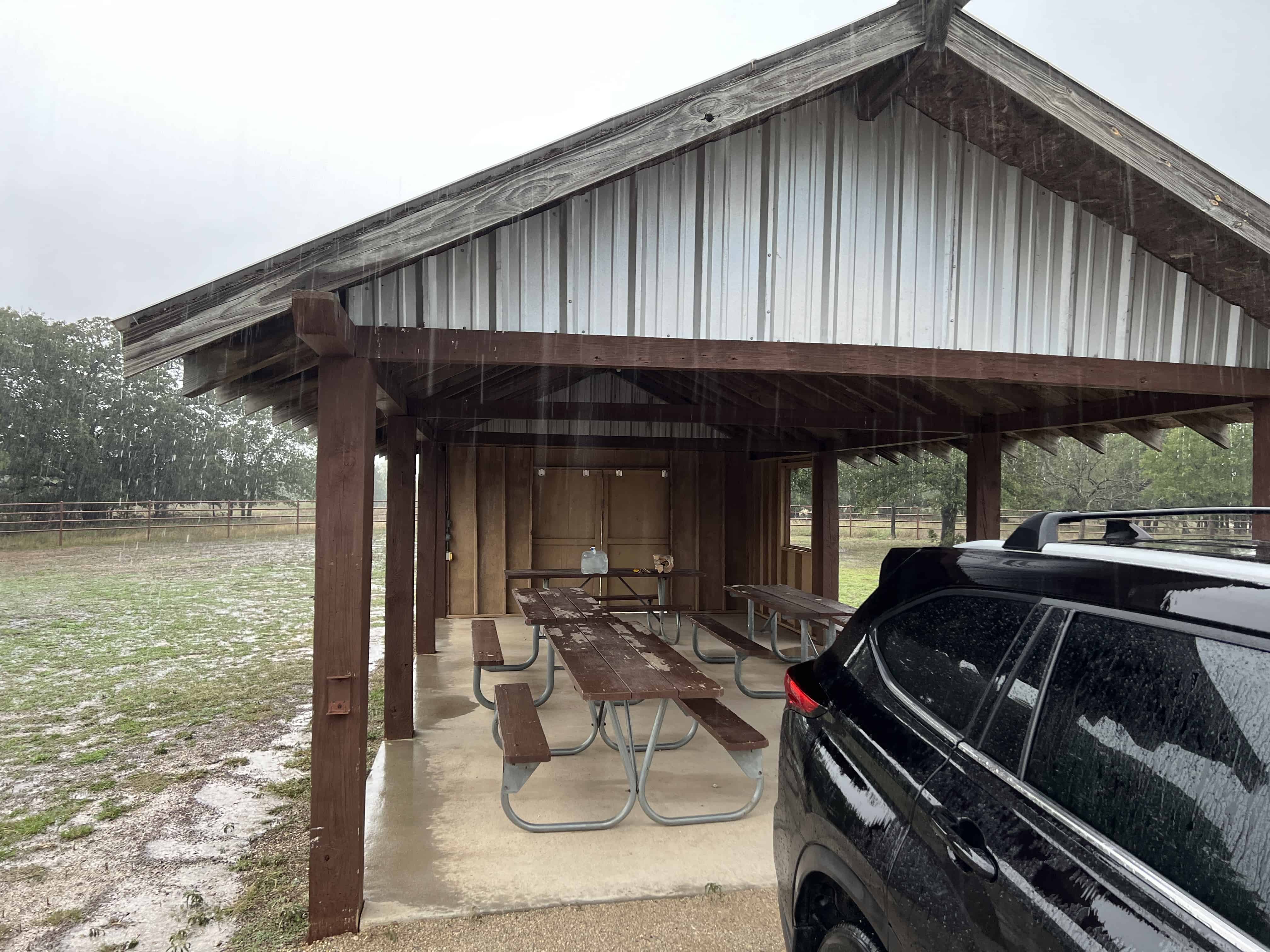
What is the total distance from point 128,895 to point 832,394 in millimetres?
5664

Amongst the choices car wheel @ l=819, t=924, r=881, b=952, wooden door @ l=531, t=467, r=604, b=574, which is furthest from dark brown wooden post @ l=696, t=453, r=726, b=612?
car wheel @ l=819, t=924, r=881, b=952

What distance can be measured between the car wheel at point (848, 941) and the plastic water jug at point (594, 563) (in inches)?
244

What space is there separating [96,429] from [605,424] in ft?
92.9

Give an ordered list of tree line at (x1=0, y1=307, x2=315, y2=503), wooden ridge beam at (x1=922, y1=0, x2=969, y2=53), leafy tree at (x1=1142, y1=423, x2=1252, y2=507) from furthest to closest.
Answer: tree line at (x1=0, y1=307, x2=315, y2=503), leafy tree at (x1=1142, y1=423, x2=1252, y2=507), wooden ridge beam at (x1=922, y1=0, x2=969, y2=53)

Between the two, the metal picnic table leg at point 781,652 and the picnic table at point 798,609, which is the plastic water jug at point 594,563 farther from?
the metal picnic table leg at point 781,652

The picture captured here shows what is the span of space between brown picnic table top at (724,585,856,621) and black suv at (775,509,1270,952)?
156 inches

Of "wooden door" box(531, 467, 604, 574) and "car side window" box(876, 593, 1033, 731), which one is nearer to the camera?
"car side window" box(876, 593, 1033, 731)

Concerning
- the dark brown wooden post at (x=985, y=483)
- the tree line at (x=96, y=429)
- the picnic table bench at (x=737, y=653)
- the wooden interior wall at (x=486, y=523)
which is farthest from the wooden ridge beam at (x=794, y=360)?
the tree line at (x=96, y=429)

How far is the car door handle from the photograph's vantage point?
123cm

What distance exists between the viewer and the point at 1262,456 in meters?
4.33

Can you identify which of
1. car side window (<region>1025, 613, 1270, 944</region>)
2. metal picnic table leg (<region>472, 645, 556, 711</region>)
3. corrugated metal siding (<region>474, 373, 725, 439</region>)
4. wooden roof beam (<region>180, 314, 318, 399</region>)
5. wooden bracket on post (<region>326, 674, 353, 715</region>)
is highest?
corrugated metal siding (<region>474, 373, 725, 439</region>)

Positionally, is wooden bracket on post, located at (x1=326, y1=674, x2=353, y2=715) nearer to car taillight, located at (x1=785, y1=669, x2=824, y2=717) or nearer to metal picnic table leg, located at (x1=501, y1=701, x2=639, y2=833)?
metal picnic table leg, located at (x1=501, y1=701, x2=639, y2=833)

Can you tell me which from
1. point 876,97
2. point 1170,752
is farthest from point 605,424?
point 1170,752

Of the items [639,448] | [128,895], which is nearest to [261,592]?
[639,448]
